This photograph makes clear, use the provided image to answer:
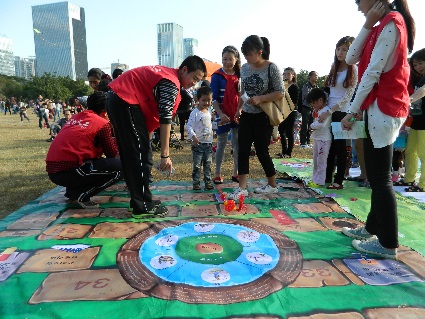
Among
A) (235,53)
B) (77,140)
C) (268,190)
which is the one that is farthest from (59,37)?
(268,190)

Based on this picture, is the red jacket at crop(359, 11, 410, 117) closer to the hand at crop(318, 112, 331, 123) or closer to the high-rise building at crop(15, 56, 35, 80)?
the hand at crop(318, 112, 331, 123)

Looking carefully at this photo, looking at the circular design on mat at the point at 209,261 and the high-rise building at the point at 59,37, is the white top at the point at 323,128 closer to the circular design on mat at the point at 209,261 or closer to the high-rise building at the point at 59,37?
the circular design on mat at the point at 209,261

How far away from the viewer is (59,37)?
209ft

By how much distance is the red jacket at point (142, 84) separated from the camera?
8.18 ft

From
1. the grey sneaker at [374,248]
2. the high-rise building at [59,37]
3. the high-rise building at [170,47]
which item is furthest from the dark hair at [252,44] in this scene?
the high-rise building at [59,37]

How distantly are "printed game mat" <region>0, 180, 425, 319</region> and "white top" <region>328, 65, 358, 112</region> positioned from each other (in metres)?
1.28

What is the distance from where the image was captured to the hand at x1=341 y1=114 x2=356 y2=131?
2040 mm

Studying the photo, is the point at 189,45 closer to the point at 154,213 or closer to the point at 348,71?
the point at 348,71

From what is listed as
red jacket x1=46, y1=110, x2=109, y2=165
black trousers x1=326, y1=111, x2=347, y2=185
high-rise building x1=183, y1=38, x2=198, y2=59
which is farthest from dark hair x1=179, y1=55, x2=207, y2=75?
high-rise building x1=183, y1=38, x2=198, y2=59

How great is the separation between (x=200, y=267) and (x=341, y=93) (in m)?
2.68

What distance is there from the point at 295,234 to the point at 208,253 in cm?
75

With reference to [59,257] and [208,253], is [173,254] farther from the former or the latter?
[59,257]

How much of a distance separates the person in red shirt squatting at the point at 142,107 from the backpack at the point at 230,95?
4.36 ft

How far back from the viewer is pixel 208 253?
2.04 m
